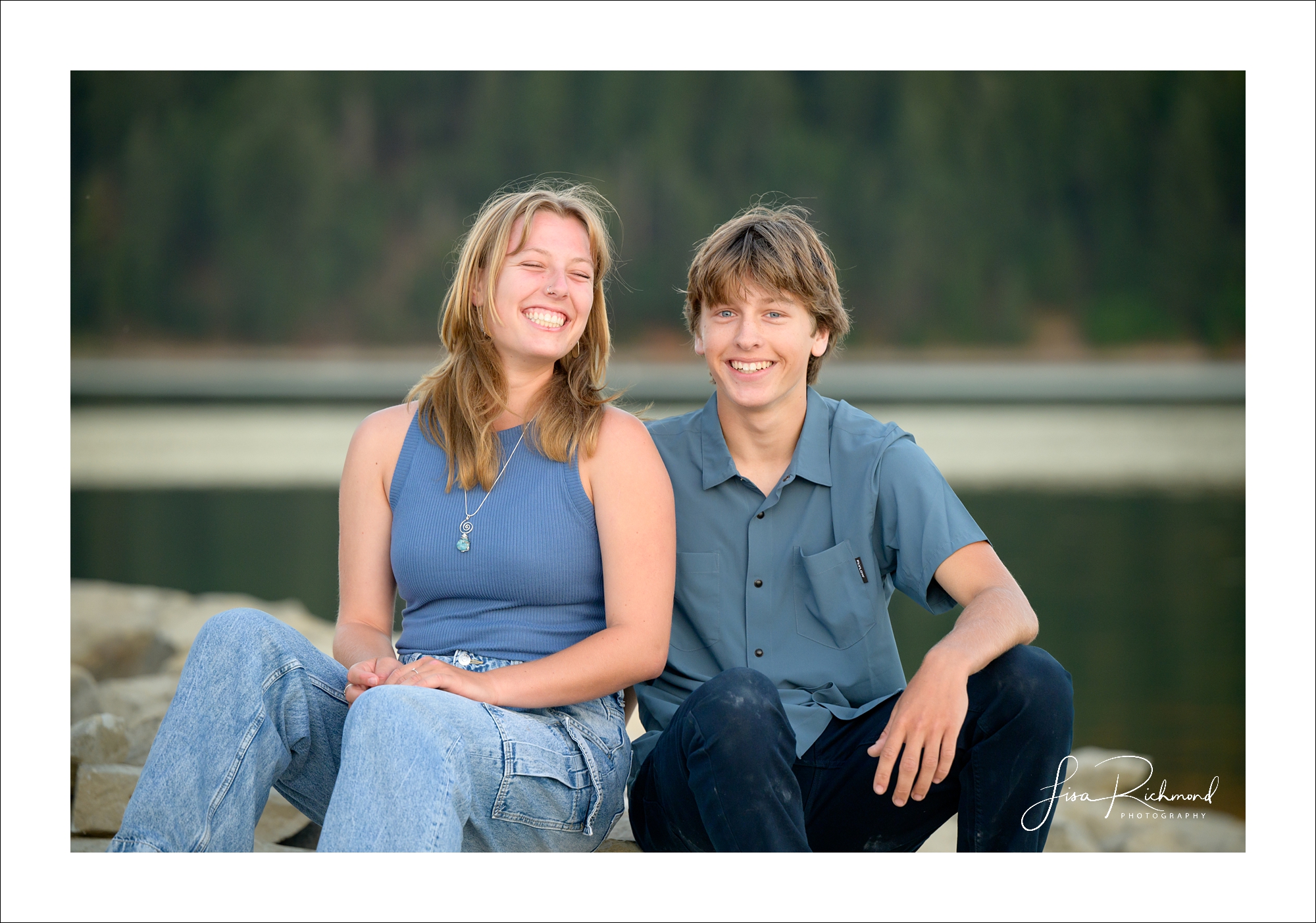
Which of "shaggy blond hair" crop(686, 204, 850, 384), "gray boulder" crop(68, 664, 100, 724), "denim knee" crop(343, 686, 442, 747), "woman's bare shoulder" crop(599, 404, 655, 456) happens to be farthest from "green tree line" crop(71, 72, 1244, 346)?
"denim knee" crop(343, 686, 442, 747)

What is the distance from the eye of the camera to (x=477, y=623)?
2.07m

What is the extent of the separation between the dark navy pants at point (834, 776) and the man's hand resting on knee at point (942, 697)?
4 centimetres

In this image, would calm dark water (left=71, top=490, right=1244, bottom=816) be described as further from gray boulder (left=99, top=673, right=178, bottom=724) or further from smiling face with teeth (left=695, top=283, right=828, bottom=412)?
gray boulder (left=99, top=673, right=178, bottom=724)

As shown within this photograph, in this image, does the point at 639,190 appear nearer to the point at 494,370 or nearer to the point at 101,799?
the point at 101,799

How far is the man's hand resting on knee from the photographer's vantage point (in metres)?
1.94

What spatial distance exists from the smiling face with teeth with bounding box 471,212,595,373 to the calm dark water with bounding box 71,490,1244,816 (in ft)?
11.4

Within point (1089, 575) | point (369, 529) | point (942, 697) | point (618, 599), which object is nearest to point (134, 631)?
point (369, 529)

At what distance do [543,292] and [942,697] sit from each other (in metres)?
0.98

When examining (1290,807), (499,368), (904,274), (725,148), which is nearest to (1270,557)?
(1290,807)

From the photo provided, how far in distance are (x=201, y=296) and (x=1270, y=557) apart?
31008mm

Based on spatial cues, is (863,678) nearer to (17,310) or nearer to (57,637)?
(57,637)

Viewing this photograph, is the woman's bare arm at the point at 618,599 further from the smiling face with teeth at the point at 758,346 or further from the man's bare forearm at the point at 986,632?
the man's bare forearm at the point at 986,632

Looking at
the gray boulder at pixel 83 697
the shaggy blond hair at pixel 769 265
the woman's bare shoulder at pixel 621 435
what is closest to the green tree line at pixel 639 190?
the gray boulder at pixel 83 697

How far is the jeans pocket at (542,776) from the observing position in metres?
1.87
